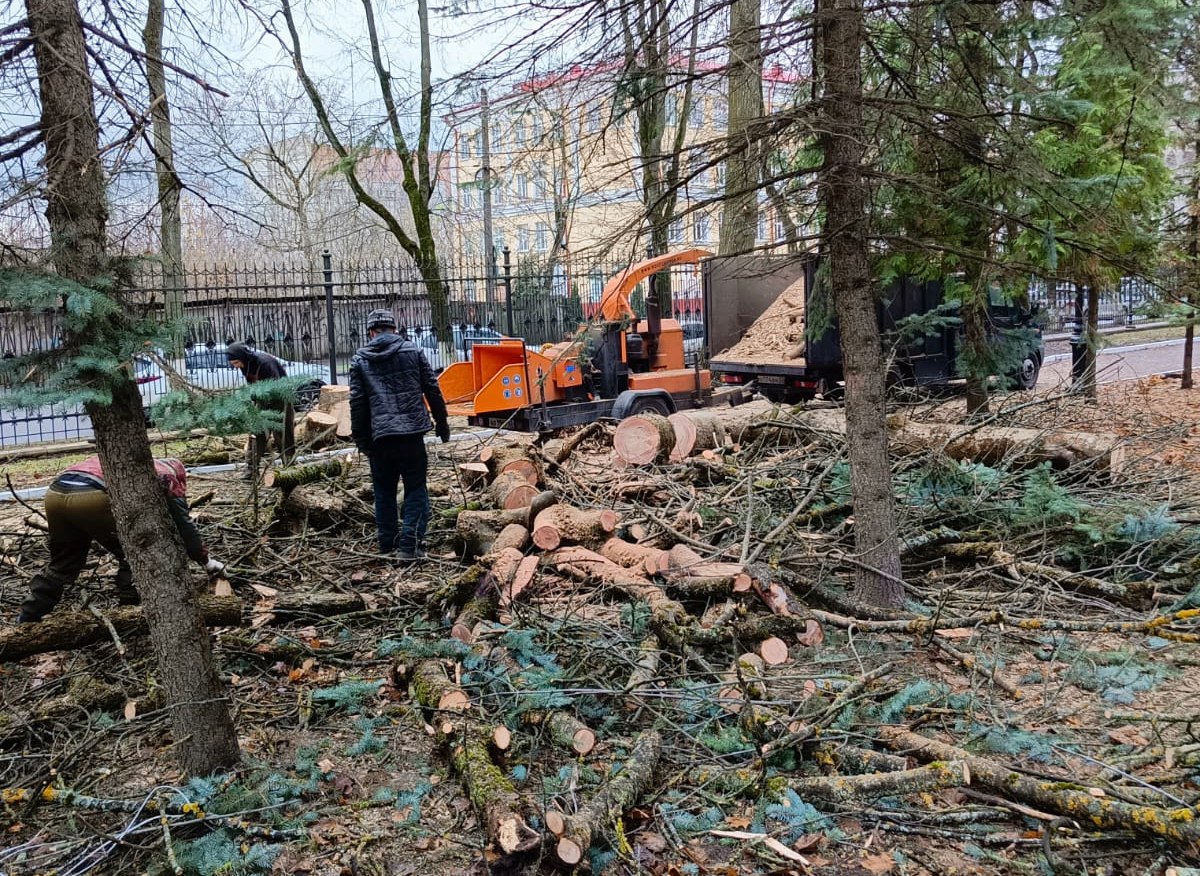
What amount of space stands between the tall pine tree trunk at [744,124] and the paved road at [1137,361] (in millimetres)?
10696

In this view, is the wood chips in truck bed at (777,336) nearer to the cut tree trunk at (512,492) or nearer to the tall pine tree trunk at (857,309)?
the cut tree trunk at (512,492)

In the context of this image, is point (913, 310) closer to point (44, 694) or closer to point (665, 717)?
point (665, 717)

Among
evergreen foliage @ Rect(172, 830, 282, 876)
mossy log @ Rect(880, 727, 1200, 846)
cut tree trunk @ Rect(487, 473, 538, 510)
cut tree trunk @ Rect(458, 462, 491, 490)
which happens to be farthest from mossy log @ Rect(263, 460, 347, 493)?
mossy log @ Rect(880, 727, 1200, 846)

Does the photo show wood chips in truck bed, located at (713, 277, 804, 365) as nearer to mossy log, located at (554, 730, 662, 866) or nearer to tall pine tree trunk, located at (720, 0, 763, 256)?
tall pine tree trunk, located at (720, 0, 763, 256)

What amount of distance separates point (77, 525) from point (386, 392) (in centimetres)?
237

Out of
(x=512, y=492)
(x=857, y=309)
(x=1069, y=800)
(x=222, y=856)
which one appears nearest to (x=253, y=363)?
(x=512, y=492)

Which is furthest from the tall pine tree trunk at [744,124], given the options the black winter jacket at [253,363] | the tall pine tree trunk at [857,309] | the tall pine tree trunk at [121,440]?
the black winter jacket at [253,363]

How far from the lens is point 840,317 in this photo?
5199 millimetres

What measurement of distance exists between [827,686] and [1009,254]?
5.32 m

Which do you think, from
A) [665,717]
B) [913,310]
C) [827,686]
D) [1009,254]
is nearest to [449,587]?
[665,717]

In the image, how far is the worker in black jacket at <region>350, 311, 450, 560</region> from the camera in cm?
667

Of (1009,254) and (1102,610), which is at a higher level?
(1009,254)

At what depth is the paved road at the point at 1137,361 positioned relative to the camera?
50.2 feet

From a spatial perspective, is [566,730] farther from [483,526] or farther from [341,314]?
[341,314]
